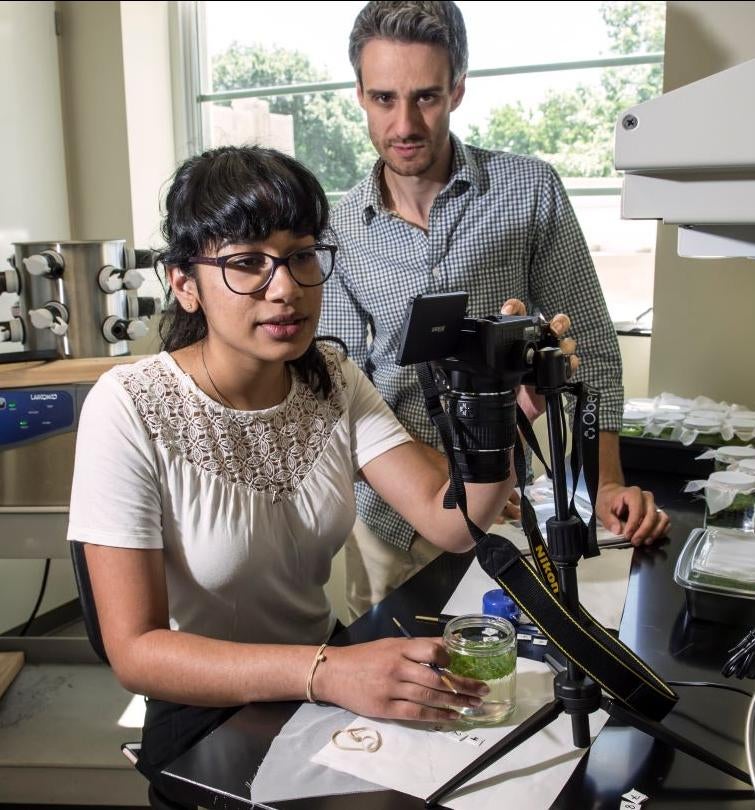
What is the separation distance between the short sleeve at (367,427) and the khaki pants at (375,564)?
373 millimetres

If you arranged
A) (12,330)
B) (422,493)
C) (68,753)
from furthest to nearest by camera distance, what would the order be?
(68,753)
(12,330)
(422,493)

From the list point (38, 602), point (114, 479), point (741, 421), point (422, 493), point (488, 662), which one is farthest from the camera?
point (38, 602)

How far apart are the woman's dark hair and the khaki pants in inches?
30.8

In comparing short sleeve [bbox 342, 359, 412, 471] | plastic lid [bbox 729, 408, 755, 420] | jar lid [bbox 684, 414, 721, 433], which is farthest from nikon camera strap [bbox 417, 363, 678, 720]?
plastic lid [bbox 729, 408, 755, 420]

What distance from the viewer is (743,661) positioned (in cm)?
96

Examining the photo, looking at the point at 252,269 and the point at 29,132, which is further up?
the point at 29,132

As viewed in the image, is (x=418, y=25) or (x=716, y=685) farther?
(x=418, y=25)

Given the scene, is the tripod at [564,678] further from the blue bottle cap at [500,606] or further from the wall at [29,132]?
the wall at [29,132]

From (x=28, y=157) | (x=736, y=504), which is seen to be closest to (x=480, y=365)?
(x=736, y=504)

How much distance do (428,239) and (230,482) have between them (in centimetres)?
74

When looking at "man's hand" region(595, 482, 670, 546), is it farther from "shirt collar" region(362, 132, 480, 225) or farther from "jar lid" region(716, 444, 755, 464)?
"shirt collar" region(362, 132, 480, 225)

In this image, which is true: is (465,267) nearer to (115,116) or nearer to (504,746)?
(504,746)

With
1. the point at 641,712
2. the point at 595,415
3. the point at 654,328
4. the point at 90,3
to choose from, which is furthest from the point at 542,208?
the point at 90,3

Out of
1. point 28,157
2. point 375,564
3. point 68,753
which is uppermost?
point 28,157
